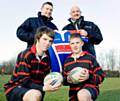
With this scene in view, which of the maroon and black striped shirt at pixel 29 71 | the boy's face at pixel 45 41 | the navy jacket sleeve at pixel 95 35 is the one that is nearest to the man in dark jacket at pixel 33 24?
the navy jacket sleeve at pixel 95 35

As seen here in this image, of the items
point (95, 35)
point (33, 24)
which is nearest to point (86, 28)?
point (95, 35)

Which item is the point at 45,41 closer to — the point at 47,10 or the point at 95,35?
the point at 47,10

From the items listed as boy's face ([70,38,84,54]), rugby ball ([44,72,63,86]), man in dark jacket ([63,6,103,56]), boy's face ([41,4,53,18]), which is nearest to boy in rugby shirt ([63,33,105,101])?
boy's face ([70,38,84,54])

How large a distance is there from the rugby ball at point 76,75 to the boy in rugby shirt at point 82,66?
4 centimetres

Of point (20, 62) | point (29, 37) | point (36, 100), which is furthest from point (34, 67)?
point (29, 37)

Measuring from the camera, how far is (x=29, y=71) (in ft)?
23.3

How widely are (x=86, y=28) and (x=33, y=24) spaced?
3.52 ft

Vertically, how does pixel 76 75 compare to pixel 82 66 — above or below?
below

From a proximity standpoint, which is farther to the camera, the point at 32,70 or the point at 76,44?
the point at 76,44

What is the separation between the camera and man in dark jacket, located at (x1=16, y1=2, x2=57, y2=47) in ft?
28.0

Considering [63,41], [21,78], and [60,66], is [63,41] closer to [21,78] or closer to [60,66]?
[60,66]

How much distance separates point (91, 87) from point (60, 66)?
2.68 ft

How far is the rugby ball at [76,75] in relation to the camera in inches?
290

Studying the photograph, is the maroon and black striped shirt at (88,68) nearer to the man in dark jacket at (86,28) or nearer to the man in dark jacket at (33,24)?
A: the man in dark jacket at (86,28)
